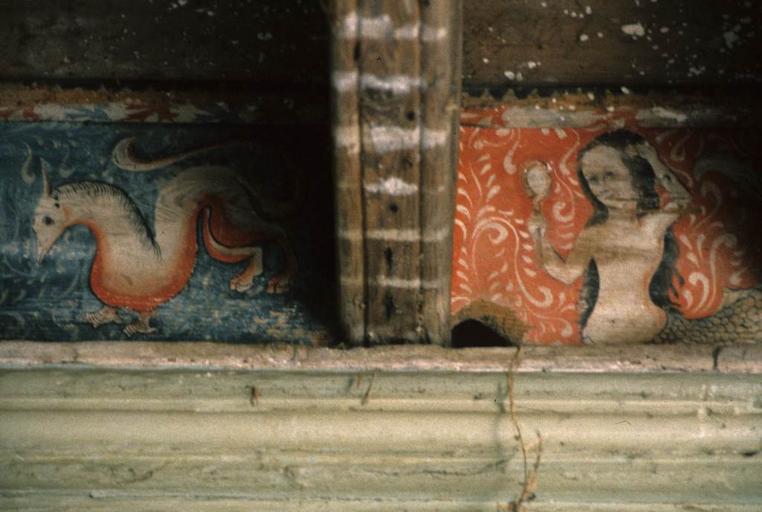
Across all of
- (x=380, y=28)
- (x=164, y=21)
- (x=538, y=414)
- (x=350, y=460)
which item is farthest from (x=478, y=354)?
(x=164, y=21)

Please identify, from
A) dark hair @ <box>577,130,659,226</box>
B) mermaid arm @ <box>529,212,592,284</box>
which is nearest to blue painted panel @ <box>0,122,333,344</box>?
mermaid arm @ <box>529,212,592,284</box>

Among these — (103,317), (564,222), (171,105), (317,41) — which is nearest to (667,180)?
(564,222)

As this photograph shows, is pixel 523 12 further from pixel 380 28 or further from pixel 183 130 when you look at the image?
pixel 183 130

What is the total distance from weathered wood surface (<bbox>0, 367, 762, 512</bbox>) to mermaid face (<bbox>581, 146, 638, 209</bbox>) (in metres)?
0.33

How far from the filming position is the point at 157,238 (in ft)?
4.51

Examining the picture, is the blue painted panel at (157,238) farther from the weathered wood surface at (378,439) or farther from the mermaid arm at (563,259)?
the mermaid arm at (563,259)

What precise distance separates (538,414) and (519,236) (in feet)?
1.07

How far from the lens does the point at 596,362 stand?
130 cm

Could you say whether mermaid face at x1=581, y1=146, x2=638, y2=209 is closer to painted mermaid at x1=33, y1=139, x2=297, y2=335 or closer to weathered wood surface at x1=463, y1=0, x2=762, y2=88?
weathered wood surface at x1=463, y1=0, x2=762, y2=88

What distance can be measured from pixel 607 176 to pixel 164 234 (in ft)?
2.77

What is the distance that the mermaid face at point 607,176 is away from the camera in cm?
135

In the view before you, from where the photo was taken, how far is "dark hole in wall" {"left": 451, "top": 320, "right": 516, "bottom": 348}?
1.34 metres

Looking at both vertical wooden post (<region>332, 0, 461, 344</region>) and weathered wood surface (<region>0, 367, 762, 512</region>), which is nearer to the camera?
vertical wooden post (<region>332, 0, 461, 344</region>)

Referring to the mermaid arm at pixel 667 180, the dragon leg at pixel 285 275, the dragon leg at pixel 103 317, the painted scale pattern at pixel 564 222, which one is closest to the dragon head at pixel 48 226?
the dragon leg at pixel 103 317
